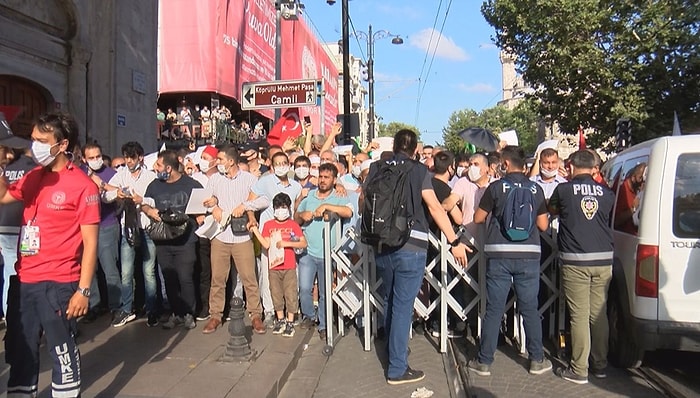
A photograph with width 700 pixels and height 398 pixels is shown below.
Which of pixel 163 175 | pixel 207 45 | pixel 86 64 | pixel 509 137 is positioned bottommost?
pixel 163 175

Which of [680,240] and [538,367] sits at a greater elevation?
[680,240]

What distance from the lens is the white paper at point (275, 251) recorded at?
576cm

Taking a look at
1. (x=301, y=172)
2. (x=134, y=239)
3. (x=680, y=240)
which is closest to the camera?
(x=680, y=240)

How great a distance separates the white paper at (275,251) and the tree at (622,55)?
533 inches

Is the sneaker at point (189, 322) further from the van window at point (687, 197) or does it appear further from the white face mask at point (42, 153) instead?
the van window at point (687, 197)

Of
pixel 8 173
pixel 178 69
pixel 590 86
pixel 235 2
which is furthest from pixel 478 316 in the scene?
pixel 235 2

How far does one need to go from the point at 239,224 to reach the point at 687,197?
4138 mm

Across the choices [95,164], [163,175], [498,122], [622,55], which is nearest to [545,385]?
[163,175]

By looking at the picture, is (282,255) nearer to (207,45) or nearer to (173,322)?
(173,322)

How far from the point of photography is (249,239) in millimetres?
5938

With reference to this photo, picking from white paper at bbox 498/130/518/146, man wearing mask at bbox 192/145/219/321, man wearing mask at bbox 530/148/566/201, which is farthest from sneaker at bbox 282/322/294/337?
white paper at bbox 498/130/518/146

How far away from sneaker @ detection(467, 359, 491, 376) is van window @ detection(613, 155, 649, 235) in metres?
1.72

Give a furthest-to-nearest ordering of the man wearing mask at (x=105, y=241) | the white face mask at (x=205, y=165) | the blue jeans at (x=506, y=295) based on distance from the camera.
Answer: the white face mask at (x=205, y=165) → the man wearing mask at (x=105, y=241) → the blue jeans at (x=506, y=295)

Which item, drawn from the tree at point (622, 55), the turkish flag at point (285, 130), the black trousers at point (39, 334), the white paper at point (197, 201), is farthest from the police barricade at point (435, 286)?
the tree at point (622, 55)
